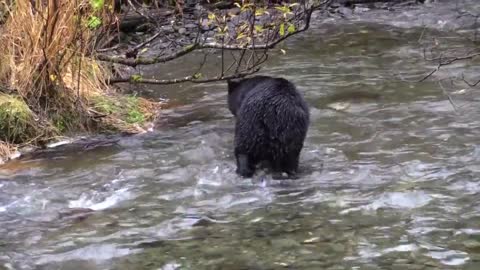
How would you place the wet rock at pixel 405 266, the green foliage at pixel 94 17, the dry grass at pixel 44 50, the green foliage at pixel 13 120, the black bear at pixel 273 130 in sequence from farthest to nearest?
the dry grass at pixel 44 50, the green foliage at pixel 13 120, the green foliage at pixel 94 17, the black bear at pixel 273 130, the wet rock at pixel 405 266

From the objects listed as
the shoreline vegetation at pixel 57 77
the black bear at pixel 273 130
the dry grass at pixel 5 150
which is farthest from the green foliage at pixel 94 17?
the black bear at pixel 273 130

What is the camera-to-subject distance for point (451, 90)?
26.9ft

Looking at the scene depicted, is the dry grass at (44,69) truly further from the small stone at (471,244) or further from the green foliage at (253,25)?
the small stone at (471,244)

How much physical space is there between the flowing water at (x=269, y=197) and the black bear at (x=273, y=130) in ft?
0.48

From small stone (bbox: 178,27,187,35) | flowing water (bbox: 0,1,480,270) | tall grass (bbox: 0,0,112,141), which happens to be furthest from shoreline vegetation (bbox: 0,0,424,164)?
small stone (bbox: 178,27,187,35)

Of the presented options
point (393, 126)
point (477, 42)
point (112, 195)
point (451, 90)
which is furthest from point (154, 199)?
point (477, 42)

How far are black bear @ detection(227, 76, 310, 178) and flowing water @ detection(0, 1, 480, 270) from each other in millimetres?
147

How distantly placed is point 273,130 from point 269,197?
0.58 m

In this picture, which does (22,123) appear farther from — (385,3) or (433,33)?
(385,3)

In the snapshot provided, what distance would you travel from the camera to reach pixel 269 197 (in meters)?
5.41

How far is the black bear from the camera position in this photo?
575 centimetres

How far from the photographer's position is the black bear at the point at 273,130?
5.75 metres

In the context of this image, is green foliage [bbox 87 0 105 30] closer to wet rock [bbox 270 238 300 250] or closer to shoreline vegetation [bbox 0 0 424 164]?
shoreline vegetation [bbox 0 0 424 164]

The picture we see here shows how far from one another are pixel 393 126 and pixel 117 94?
114 inches
